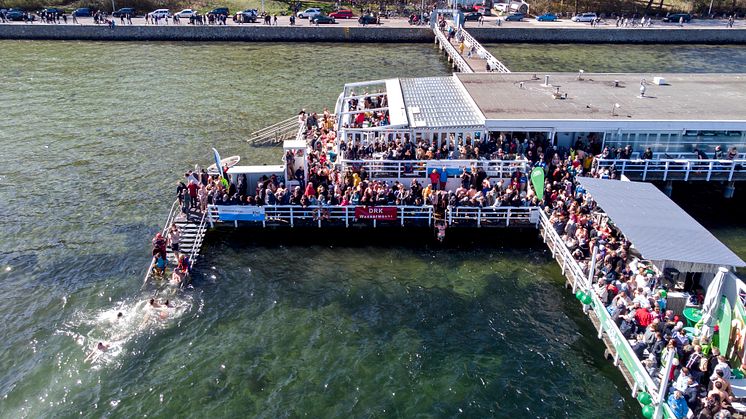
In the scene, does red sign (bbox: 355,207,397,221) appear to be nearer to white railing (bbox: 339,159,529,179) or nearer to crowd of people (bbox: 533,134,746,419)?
white railing (bbox: 339,159,529,179)

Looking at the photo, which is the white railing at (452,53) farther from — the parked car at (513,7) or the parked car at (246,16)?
the parked car at (246,16)

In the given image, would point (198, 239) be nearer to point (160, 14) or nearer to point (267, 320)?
point (267, 320)

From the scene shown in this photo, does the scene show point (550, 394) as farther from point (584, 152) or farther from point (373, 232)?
point (584, 152)

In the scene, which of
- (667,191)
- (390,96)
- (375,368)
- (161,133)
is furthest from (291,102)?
(375,368)

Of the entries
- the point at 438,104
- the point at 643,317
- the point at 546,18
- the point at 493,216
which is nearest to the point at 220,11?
the point at 546,18

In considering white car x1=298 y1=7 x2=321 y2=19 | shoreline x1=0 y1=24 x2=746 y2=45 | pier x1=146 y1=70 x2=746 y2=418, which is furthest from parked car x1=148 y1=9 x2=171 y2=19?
pier x1=146 y1=70 x2=746 y2=418

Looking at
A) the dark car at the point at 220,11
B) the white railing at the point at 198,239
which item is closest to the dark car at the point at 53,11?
the dark car at the point at 220,11
